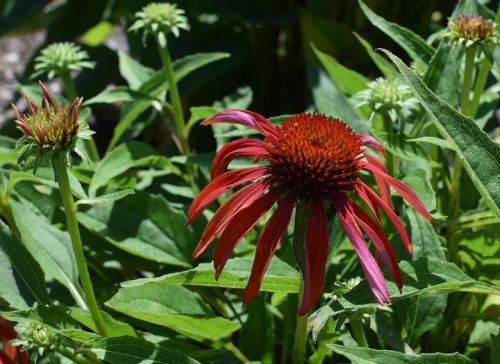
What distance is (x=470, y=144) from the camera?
0.81 meters

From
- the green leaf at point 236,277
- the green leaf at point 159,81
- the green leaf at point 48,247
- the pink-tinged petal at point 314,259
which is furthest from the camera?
the green leaf at point 159,81

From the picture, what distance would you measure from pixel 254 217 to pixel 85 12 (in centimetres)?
145

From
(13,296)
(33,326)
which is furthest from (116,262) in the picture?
(33,326)

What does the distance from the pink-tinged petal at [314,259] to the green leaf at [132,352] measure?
184mm

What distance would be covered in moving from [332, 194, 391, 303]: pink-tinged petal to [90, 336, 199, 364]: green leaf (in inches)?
8.9

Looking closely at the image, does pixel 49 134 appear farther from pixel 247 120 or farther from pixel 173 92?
pixel 173 92

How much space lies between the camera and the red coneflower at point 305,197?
0.75 metres

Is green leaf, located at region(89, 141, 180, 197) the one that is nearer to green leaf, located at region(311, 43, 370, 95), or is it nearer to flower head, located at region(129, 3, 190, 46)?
flower head, located at region(129, 3, 190, 46)

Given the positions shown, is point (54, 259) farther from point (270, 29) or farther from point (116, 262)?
point (270, 29)

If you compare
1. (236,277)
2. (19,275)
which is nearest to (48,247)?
(19,275)

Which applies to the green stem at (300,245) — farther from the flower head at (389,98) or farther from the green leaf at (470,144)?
the flower head at (389,98)

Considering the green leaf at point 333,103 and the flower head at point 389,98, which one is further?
the green leaf at point 333,103

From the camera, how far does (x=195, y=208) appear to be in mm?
821

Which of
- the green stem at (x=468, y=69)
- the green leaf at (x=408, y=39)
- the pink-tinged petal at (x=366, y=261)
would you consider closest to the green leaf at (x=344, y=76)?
the green leaf at (x=408, y=39)
